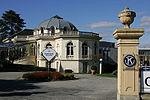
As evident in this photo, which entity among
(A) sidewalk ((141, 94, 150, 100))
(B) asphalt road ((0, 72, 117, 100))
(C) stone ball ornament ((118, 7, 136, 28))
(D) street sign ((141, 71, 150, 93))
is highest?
(C) stone ball ornament ((118, 7, 136, 28))

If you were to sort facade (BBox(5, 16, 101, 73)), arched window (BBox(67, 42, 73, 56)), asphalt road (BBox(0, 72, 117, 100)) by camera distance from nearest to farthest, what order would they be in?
1. asphalt road (BBox(0, 72, 117, 100))
2. facade (BBox(5, 16, 101, 73))
3. arched window (BBox(67, 42, 73, 56))

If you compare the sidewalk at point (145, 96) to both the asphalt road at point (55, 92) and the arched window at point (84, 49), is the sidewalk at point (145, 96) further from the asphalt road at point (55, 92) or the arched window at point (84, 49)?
the arched window at point (84, 49)

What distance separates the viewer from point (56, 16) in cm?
4522

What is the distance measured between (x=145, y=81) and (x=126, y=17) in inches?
90.8

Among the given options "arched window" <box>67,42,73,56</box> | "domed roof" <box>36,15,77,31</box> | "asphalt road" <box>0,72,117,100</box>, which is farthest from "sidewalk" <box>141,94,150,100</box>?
"domed roof" <box>36,15,77,31</box>

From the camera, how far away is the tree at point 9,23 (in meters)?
64.2

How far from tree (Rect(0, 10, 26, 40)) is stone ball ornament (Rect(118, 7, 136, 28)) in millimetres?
60944

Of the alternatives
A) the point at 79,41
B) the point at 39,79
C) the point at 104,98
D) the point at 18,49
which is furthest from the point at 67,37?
the point at 104,98

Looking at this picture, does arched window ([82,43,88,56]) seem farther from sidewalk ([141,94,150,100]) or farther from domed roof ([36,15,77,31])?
sidewalk ([141,94,150,100])

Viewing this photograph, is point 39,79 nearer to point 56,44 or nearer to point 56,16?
point 56,44

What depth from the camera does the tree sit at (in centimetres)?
6419

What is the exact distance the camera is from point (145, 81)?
24.4ft

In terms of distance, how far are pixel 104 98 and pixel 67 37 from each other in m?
25.7

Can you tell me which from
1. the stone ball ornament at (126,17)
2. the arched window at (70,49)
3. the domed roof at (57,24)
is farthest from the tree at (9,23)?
the stone ball ornament at (126,17)
